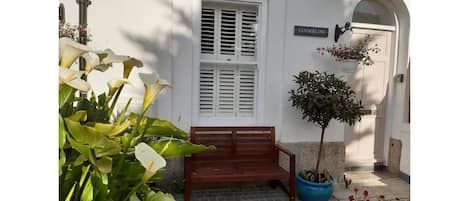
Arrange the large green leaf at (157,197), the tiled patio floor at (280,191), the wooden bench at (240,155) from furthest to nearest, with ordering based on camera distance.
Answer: the tiled patio floor at (280,191) < the wooden bench at (240,155) < the large green leaf at (157,197)

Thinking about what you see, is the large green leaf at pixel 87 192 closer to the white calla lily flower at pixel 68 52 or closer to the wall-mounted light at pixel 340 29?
the white calla lily flower at pixel 68 52

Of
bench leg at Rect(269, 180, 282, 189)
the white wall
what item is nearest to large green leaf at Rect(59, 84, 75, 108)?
the white wall

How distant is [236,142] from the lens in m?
3.66

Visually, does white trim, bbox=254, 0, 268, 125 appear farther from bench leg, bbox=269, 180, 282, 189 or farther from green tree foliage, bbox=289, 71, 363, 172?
bench leg, bbox=269, 180, 282, 189

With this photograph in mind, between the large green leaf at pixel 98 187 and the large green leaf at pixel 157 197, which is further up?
the large green leaf at pixel 98 187

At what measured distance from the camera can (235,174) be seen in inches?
125

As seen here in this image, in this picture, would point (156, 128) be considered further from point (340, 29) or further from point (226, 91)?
point (340, 29)

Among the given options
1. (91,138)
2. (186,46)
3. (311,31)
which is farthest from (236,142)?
(91,138)

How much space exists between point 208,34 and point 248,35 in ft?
1.67

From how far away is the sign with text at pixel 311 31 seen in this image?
3812 mm

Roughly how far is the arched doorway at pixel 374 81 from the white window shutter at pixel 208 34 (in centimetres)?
205

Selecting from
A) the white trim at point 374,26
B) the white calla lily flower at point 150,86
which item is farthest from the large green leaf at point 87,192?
the white trim at point 374,26
